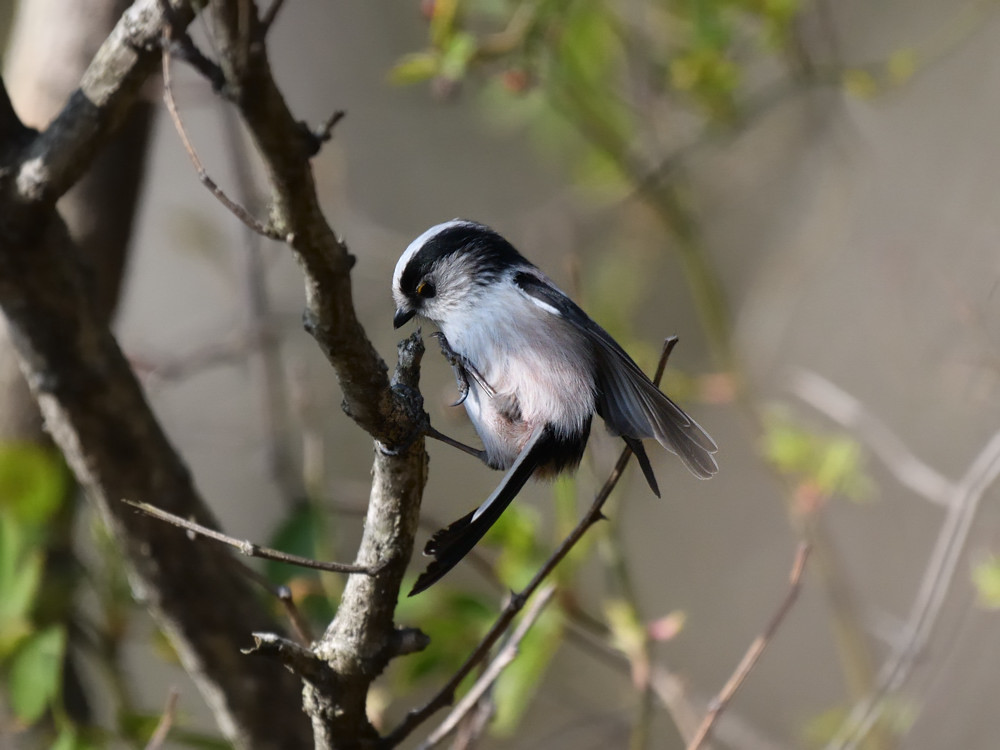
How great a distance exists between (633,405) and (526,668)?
2.05ft

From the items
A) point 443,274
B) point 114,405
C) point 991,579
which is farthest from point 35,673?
point 991,579

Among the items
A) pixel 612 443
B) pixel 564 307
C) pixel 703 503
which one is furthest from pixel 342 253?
pixel 703 503

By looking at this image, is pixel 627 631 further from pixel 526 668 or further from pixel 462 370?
pixel 462 370

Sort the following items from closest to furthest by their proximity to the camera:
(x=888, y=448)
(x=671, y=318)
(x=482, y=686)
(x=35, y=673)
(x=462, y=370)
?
(x=482, y=686) < (x=462, y=370) < (x=35, y=673) < (x=888, y=448) < (x=671, y=318)

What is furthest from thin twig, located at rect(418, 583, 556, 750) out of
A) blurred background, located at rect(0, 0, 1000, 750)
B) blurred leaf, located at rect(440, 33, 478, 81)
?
blurred leaf, located at rect(440, 33, 478, 81)

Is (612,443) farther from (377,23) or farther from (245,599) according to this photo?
(377,23)

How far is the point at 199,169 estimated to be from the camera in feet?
2.44

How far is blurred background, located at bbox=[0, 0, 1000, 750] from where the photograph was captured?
1.81m

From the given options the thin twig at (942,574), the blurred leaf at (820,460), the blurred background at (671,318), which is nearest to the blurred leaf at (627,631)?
the blurred background at (671,318)

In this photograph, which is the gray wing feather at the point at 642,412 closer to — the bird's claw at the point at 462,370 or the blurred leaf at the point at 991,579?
the bird's claw at the point at 462,370

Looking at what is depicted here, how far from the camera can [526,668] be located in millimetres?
1447

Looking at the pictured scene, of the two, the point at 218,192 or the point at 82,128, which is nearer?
the point at 218,192

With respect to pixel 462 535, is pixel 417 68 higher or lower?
higher

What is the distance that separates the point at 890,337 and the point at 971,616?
32.4 inches
